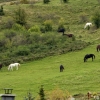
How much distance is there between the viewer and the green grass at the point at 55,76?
4128 cm

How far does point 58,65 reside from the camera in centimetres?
5278

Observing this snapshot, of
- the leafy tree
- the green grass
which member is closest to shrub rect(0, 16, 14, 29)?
the leafy tree

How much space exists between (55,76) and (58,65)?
7540mm

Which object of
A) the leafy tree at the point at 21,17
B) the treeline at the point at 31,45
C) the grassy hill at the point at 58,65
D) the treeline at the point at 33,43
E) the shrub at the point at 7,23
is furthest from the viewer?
the leafy tree at the point at 21,17

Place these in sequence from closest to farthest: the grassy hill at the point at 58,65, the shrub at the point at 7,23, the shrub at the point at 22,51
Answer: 1. the grassy hill at the point at 58,65
2. the shrub at the point at 22,51
3. the shrub at the point at 7,23

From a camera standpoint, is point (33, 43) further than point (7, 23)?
No

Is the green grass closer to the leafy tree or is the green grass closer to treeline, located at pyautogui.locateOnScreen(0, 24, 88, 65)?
treeline, located at pyautogui.locateOnScreen(0, 24, 88, 65)

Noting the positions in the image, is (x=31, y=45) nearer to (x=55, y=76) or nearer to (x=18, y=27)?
(x=18, y=27)

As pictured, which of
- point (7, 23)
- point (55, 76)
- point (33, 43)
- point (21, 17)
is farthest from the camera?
point (21, 17)

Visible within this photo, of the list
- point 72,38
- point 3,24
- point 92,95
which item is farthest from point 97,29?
point 92,95

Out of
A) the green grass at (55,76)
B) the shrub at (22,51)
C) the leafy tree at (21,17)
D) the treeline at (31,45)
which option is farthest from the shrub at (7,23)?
the green grass at (55,76)

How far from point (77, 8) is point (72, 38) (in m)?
21.6

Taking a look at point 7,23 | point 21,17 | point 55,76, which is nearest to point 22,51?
point 55,76

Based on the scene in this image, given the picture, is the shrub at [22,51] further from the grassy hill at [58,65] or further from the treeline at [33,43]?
the grassy hill at [58,65]
